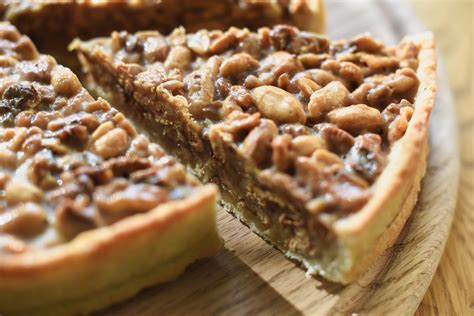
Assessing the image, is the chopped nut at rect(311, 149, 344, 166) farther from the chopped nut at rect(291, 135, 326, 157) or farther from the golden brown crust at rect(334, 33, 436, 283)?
the golden brown crust at rect(334, 33, 436, 283)

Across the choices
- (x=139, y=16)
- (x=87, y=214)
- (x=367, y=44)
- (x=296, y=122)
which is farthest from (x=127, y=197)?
(x=139, y=16)

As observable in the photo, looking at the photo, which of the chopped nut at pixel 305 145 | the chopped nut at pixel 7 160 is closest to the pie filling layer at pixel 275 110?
the chopped nut at pixel 305 145

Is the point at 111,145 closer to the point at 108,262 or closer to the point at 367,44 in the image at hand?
the point at 108,262

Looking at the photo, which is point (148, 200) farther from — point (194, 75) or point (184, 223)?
point (194, 75)

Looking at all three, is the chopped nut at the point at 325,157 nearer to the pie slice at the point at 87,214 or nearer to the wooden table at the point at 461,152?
the pie slice at the point at 87,214

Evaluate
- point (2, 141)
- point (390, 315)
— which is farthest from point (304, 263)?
point (2, 141)

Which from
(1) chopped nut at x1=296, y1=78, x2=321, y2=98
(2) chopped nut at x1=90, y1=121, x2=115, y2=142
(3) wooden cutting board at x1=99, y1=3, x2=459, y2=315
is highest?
(2) chopped nut at x1=90, y1=121, x2=115, y2=142

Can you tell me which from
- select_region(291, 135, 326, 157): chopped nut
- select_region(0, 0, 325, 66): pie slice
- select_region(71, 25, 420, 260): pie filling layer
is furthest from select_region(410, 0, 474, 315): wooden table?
select_region(0, 0, 325, 66): pie slice
